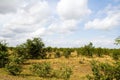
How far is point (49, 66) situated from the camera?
2406cm

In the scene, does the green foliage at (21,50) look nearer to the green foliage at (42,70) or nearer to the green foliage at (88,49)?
the green foliage at (88,49)

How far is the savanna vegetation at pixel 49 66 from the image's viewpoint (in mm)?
12661

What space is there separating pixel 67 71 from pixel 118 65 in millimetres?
10885

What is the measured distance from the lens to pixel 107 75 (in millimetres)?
11930

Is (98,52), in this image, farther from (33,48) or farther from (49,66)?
(49,66)

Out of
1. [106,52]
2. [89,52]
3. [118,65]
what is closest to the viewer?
[118,65]

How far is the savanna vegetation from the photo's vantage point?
41.5 feet

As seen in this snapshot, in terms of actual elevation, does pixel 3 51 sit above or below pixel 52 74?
above

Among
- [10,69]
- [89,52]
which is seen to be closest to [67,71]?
[10,69]

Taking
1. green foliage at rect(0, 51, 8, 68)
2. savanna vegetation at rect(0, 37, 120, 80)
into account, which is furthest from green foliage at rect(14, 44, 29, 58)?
green foliage at rect(0, 51, 8, 68)

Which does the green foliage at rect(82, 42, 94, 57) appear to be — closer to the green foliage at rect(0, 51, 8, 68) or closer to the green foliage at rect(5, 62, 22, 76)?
the green foliage at rect(0, 51, 8, 68)

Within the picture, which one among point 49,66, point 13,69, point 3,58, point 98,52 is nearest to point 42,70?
point 49,66

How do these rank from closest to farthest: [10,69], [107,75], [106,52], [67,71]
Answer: [107,75] → [67,71] → [10,69] → [106,52]

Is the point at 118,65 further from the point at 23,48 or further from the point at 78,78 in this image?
the point at 23,48
